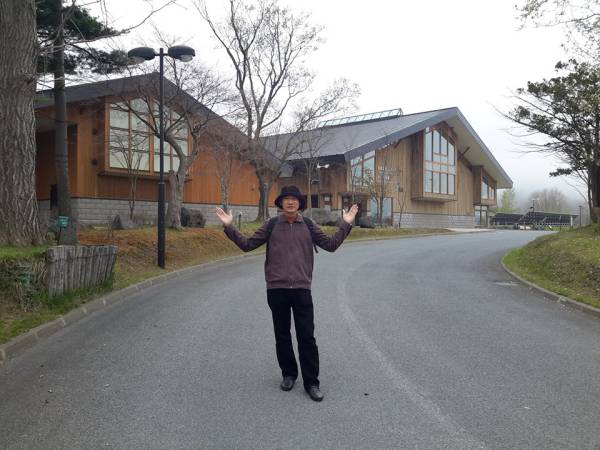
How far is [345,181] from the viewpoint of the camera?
36094 millimetres

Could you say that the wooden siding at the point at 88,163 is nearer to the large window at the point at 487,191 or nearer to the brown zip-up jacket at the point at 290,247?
the brown zip-up jacket at the point at 290,247

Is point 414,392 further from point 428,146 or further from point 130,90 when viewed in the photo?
point 428,146

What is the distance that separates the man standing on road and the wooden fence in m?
4.27

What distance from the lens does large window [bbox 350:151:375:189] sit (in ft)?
115

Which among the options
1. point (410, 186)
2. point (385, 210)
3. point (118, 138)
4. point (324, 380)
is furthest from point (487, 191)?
point (324, 380)

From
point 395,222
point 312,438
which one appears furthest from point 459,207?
point 312,438

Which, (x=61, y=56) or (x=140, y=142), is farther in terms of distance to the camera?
(x=140, y=142)

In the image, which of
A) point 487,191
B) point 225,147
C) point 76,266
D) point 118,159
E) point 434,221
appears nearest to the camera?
point 76,266

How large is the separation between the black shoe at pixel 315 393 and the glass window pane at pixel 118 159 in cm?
1911

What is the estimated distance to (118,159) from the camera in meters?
22.0

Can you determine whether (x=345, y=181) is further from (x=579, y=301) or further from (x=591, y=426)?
(x=591, y=426)

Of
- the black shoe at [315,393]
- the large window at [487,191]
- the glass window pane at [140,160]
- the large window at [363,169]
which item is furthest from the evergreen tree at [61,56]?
the large window at [487,191]

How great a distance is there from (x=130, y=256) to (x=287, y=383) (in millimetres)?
10284

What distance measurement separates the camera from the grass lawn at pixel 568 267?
33.6 ft
